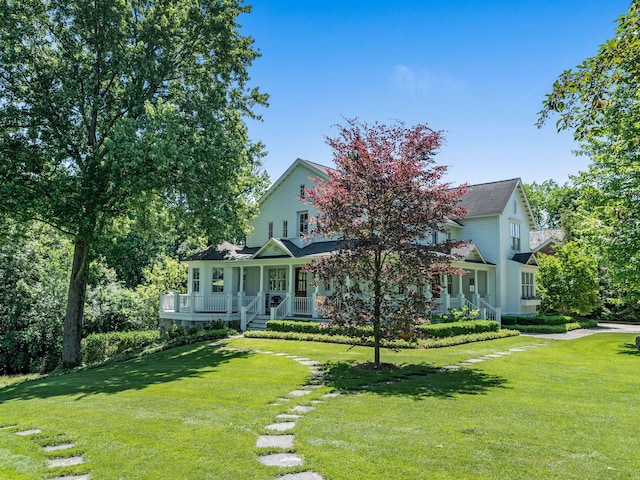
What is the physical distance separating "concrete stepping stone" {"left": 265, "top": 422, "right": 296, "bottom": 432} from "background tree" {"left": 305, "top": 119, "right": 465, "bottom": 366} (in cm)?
500

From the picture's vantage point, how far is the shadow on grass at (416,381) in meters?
8.92

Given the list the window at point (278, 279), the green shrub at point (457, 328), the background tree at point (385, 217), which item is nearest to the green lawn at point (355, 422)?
the background tree at point (385, 217)

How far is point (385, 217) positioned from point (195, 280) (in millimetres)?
18148

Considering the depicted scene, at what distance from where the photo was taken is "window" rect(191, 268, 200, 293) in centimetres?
2650

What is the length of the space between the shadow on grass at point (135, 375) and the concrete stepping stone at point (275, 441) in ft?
17.3

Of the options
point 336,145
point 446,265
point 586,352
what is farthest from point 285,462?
point 586,352

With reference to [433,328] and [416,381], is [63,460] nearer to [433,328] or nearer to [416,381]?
[416,381]

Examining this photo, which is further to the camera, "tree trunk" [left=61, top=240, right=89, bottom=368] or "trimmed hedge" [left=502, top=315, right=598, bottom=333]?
"trimmed hedge" [left=502, top=315, right=598, bottom=333]

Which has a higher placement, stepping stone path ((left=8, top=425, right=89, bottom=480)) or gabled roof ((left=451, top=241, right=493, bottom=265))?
gabled roof ((left=451, top=241, right=493, bottom=265))

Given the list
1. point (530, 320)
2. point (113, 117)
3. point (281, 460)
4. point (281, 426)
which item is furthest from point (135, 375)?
point (530, 320)

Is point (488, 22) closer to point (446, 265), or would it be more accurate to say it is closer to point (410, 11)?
point (410, 11)

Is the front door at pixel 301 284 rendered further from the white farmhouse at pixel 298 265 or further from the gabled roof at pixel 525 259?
the gabled roof at pixel 525 259

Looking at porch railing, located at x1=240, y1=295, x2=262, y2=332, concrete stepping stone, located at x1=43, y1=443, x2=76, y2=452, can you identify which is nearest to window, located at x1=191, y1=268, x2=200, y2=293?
porch railing, located at x1=240, y1=295, x2=262, y2=332

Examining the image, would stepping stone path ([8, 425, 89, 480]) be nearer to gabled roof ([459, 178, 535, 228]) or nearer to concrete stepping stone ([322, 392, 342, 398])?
concrete stepping stone ([322, 392, 342, 398])
